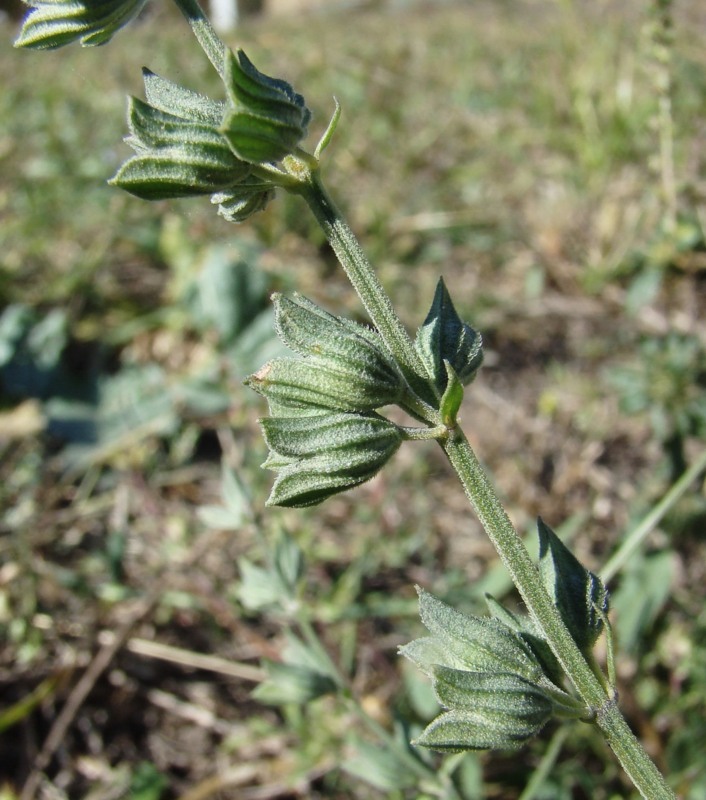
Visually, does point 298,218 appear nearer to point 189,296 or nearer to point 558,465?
point 189,296

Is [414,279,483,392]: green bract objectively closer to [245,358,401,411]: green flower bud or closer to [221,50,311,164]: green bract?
[245,358,401,411]: green flower bud

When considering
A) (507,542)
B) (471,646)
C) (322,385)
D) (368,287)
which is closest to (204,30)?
(368,287)

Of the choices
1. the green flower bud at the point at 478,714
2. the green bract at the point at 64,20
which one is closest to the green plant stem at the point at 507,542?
the green flower bud at the point at 478,714

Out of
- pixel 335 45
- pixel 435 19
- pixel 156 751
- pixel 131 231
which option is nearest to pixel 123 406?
pixel 131 231

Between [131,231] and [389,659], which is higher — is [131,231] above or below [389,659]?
above

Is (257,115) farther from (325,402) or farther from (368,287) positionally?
(325,402)

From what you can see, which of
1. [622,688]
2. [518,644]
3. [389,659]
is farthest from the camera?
[389,659]
